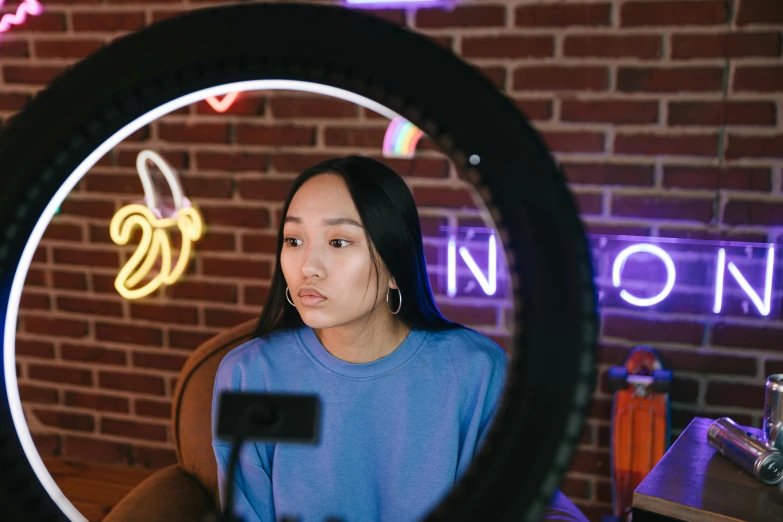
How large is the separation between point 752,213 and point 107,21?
70.0 inches

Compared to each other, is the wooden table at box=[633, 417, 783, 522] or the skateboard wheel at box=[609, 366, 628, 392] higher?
the skateboard wheel at box=[609, 366, 628, 392]

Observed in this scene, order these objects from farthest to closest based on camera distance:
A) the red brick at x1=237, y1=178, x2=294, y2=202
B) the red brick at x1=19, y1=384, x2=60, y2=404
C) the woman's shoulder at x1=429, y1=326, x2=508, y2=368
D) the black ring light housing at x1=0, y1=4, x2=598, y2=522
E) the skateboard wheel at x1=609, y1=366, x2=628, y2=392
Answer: the red brick at x1=19, y1=384, x2=60, y2=404 → the red brick at x1=237, y1=178, x2=294, y2=202 → the skateboard wheel at x1=609, y1=366, x2=628, y2=392 → the woman's shoulder at x1=429, y1=326, x2=508, y2=368 → the black ring light housing at x1=0, y1=4, x2=598, y2=522

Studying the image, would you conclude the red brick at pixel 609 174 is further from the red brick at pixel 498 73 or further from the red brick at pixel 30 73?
the red brick at pixel 30 73

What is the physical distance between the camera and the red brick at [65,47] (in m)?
1.75

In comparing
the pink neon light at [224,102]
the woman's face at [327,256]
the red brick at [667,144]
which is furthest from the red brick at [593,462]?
the pink neon light at [224,102]

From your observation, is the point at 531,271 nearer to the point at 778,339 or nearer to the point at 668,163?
the point at 668,163

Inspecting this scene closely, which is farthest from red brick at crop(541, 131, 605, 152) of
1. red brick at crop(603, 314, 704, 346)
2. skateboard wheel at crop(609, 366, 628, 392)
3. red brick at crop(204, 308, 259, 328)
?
red brick at crop(204, 308, 259, 328)

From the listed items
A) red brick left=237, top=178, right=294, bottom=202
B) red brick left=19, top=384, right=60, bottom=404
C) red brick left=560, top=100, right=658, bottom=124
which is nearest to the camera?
red brick left=560, top=100, right=658, bottom=124

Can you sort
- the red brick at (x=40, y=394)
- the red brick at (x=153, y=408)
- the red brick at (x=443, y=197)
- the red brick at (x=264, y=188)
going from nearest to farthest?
1. the red brick at (x=443, y=197)
2. the red brick at (x=264, y=188)
3. the red brick at (x=153, y=408)
4. the red brick at (x=40, y=394)

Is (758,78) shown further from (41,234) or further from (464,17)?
(41,234)

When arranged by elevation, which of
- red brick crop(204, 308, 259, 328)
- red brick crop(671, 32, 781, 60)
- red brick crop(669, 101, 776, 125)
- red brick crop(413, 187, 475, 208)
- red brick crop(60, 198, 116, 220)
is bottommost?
red brick crop(204, 308, 259, 328)

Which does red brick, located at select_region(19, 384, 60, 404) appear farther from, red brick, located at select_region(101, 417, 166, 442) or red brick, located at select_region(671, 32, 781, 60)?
red brick, located at select_region(671, 32, 781, 60)

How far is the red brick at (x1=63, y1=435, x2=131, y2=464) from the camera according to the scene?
1.98 meters

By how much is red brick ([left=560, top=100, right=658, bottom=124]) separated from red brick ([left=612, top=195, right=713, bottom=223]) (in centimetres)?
19
